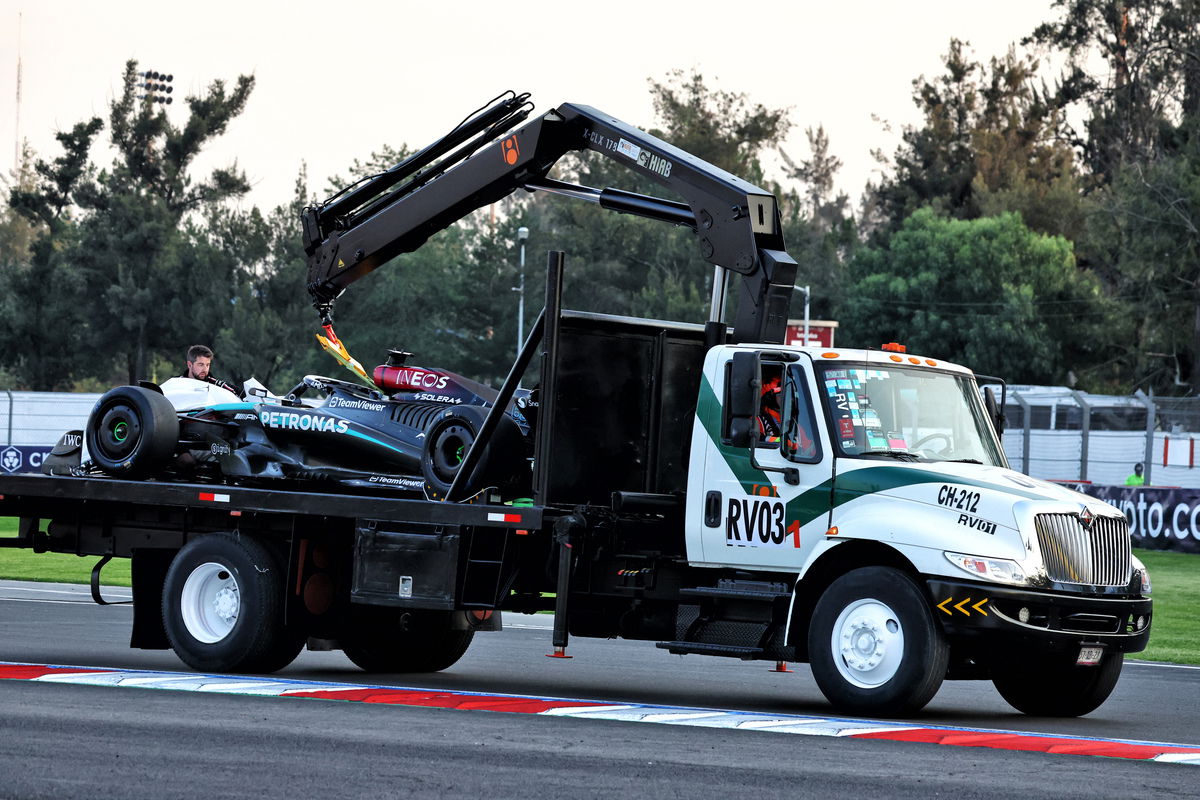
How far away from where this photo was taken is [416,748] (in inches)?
356

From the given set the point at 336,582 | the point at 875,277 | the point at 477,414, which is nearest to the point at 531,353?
the point at 477,414

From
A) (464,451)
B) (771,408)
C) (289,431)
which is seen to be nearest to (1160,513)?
(289,431)

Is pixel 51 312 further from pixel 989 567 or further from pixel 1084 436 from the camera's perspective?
pixel 989 567

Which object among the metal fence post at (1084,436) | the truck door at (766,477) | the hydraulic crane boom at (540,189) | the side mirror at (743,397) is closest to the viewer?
the side mirror at (743,397)

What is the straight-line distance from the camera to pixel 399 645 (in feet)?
45.8

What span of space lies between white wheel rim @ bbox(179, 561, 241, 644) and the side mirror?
13.4 ft

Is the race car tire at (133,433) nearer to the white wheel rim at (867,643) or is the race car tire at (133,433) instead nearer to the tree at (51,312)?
the white wheel rim at (867,643)

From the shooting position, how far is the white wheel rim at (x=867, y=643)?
10742 mm

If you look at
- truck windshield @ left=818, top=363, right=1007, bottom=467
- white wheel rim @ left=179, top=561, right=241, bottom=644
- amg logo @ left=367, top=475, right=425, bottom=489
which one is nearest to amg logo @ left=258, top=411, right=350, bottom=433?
amg logo @ left=367, top=475, right=425, bottom=489

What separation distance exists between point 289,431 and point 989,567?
5.73 metres

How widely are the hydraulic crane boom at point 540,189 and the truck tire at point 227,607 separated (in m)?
2.85

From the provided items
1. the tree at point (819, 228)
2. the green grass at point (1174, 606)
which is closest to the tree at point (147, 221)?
the tree at point (819, 228)

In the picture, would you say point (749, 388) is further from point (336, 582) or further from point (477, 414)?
point (336, 582)

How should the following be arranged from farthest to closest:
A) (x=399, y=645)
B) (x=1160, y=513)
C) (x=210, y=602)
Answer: (x=1160, y=513) → (x=399, y=645) → (x=210, y=602)
